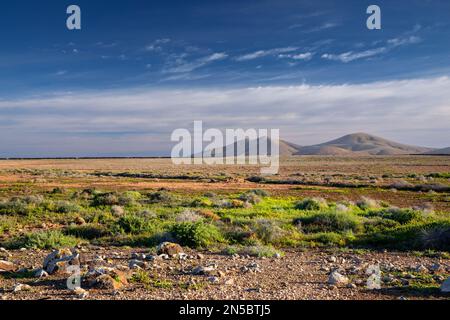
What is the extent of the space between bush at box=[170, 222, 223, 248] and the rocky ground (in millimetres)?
1020

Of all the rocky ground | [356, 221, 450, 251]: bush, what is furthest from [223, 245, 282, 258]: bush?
[356, 221, 450, 251]: bush

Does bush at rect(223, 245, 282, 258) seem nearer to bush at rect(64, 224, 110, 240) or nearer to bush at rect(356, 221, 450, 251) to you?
bush at rect(356, 221, 450, 251)

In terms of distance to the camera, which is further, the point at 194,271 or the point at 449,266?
the point at 449,266

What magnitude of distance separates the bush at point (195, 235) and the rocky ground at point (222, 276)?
1020 mm

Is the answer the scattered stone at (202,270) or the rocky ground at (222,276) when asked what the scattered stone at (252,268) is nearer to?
the rocky ground at (222,276)

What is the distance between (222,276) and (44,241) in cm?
630

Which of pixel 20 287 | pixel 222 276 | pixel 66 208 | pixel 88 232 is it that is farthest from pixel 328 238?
pixel 66 208

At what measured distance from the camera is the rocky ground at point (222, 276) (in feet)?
24.6

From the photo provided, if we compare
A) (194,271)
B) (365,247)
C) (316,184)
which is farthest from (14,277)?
(316,184)

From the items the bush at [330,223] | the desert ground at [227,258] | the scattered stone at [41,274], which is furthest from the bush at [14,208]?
the bush at [330,223]
